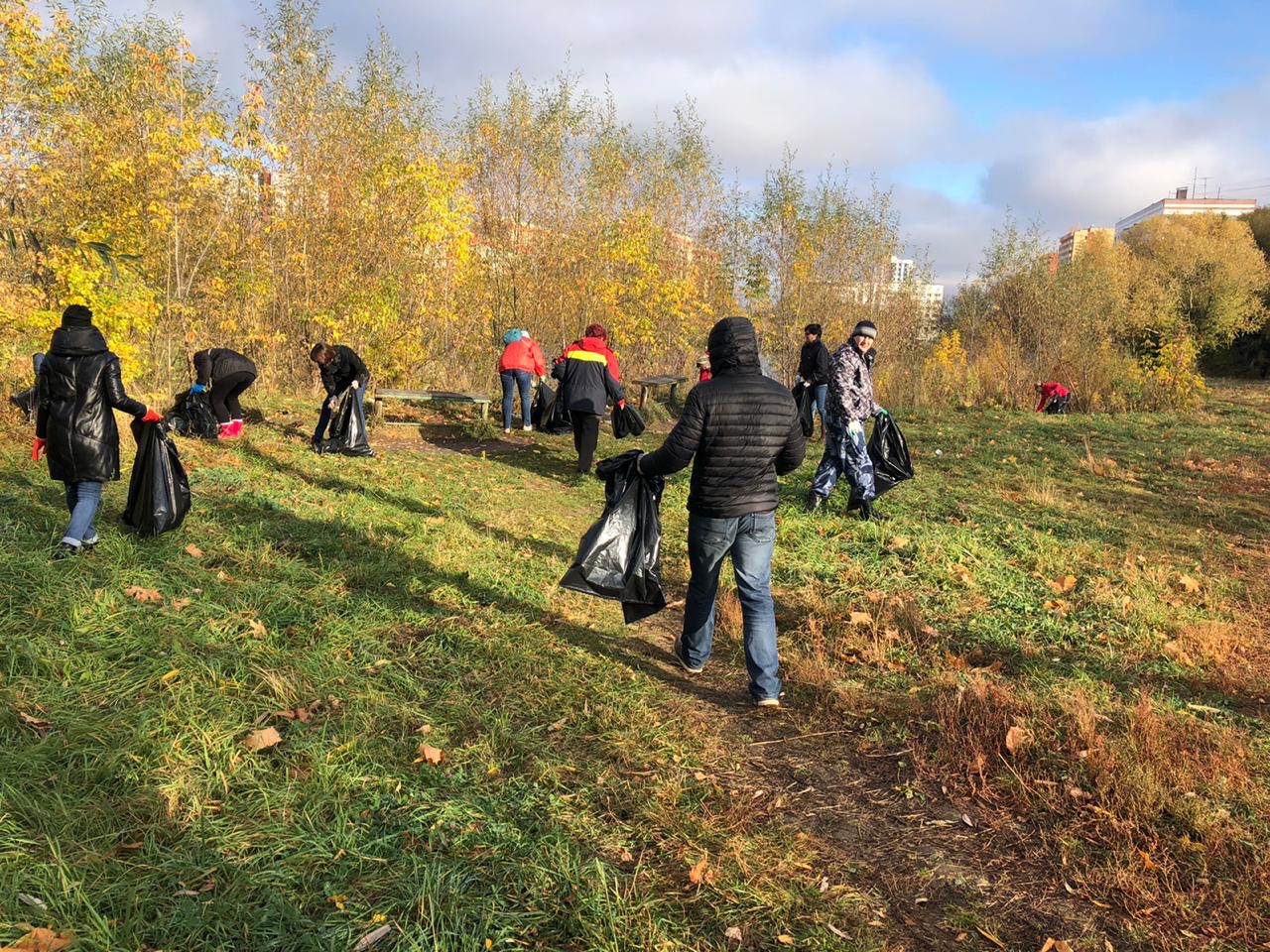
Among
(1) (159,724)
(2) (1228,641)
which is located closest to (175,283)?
(1) (159,724)

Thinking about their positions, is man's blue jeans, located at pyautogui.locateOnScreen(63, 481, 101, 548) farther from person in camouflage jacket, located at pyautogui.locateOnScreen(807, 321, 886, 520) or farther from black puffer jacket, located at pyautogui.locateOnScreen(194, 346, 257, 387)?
person in camouflage jacket, located at pyautogui.locateOnScreen(807, 321, 886, 520)

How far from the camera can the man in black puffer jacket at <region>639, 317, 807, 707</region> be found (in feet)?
12.7


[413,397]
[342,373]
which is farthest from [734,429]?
[413,397]

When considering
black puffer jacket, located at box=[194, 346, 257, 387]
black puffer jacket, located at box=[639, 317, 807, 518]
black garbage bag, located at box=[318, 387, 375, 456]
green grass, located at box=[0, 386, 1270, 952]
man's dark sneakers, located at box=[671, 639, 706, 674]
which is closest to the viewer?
green grass, located at box=[0, 386, 1270, 952]

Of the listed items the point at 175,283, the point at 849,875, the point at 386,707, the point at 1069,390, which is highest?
the point at 175,283

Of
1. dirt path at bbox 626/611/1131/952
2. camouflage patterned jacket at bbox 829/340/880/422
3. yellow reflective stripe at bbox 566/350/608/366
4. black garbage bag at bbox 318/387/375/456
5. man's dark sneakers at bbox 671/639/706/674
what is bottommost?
dirt path at bbox 626/611/1131/952

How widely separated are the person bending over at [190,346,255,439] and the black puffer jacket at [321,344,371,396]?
3.84 ft

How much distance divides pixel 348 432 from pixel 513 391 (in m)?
3.14

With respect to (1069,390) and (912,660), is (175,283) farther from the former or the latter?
(1069,390)

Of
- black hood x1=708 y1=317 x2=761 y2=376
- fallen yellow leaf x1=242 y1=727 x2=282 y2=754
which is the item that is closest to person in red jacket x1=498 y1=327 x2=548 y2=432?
black hood x1=708 y1=317 x2=761 y2=376

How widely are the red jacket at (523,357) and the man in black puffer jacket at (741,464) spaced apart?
25.2ft

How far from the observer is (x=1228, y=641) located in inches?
195

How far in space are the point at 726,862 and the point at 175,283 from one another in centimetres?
1285

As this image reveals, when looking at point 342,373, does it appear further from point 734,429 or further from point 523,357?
point 734,429
